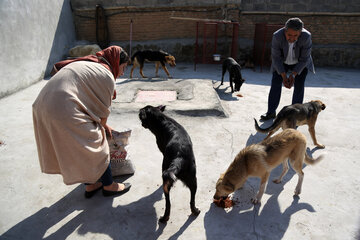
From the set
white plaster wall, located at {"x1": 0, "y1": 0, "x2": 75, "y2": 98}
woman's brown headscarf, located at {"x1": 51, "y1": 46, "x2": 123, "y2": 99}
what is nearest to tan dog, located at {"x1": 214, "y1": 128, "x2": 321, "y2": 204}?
woman's brown headscarf, located at {"x1": 51, "y1": 46, "x2": 123, "y2": 99}

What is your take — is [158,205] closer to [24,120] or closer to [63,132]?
[63,132]

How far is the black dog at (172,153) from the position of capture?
233 centimetres

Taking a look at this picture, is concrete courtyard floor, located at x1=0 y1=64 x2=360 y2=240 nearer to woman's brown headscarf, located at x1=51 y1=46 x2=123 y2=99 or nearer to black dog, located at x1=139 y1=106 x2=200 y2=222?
black dog, located at x1=139 y1=106 x2=200 y2=222

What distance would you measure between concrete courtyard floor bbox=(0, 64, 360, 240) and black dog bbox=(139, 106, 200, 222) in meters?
0.30

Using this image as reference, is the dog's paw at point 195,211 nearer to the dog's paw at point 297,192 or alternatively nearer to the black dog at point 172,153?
the black dog at point 172,153

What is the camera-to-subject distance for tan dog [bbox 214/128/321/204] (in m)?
2.65

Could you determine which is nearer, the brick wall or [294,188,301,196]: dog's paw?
[294,188,301,196]: dog's paw

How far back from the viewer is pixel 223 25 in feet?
37.1

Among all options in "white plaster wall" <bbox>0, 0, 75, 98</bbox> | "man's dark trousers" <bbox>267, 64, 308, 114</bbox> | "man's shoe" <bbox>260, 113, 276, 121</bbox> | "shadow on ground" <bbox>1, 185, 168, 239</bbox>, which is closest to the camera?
"shadow on ground" <bbox>1, 185, 168, 239</bbox>

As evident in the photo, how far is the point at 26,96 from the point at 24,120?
1.94m

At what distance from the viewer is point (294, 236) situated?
2.45m

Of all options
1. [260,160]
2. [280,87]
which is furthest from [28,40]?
[260,160]

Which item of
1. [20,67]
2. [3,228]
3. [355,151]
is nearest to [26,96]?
[20,67]

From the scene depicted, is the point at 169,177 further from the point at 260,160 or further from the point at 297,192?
the point at 297,192
